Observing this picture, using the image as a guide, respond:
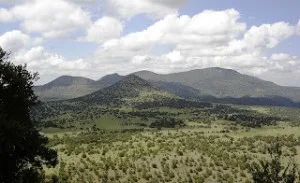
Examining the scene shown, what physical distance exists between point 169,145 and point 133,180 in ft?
54.0

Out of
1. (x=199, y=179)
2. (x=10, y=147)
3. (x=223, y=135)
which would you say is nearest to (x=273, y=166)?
(x=10, y=147)

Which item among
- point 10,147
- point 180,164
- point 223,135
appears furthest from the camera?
point 223,135

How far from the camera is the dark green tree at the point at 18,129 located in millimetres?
24997

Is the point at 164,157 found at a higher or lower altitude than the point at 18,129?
lower

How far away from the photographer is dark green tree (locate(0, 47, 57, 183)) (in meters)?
25.0

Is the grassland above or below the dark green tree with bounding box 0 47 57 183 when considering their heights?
below

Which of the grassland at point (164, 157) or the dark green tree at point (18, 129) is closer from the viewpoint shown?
the dark green tree at point (18, 129)

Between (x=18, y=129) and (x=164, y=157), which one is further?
(x=164, y=157)

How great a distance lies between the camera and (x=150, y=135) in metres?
78.1

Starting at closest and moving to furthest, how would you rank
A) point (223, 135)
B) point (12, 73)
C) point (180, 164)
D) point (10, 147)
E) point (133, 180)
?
1. point (10, 147)
2. point (12, 73)
3. point (133, 180)
4. point (180, 164)
5. point (223, 135)

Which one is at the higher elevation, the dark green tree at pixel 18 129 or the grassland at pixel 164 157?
the dark green tree at pixel 18 129

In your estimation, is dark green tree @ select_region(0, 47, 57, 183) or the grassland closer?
dark green tree @ select_region(0, 47, 57, 183)

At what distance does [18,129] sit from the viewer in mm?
24219

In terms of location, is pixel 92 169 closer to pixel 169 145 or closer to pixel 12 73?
pixel 169 145
